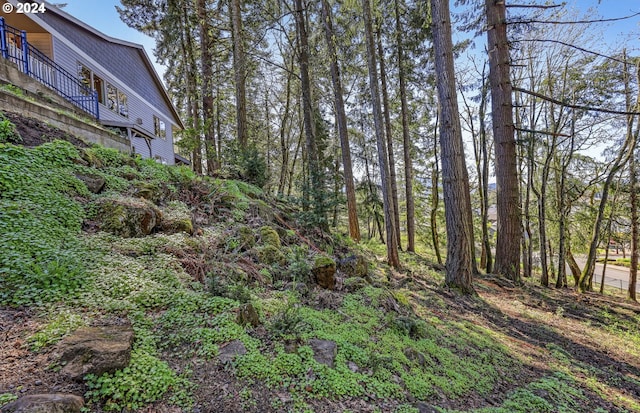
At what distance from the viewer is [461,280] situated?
5.74 m

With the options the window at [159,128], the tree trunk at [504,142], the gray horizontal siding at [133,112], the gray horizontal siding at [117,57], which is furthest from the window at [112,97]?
the tree trunk at [504,142]

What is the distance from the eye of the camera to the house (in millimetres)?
8555

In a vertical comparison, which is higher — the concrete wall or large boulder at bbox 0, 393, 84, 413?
the concrete wall

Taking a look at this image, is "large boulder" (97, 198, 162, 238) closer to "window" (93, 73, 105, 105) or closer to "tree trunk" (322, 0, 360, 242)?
"tree trunk" (322, 0, 360, 242)

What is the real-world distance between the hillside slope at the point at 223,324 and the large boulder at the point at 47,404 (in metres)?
0.08

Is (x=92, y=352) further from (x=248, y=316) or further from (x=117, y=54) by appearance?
(x=117, y=54)

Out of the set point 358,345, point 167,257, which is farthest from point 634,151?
point 167,257

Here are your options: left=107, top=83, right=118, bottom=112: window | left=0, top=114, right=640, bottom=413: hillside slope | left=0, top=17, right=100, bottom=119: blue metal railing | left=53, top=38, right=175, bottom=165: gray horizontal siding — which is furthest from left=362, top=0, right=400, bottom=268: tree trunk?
left=107, top=83, right=118, bottom=112: window

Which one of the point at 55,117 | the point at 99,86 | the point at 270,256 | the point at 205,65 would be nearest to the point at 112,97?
the point at 99,86

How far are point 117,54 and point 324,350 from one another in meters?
16.1

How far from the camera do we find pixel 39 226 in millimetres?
2846

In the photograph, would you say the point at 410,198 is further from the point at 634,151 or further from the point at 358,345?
the point at 358,345

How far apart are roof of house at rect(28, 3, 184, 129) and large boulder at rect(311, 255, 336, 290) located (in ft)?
41.2

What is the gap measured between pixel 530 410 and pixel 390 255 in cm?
547
